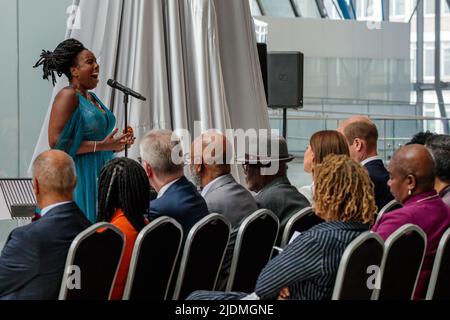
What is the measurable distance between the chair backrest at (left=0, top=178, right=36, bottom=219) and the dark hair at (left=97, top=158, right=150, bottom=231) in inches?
36.5

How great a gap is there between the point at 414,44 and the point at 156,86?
533 inches

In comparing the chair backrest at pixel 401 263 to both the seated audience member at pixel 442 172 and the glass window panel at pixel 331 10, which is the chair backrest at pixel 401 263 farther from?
the glass window panel at pixel 331 10

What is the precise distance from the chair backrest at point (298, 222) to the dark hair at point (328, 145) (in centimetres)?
50

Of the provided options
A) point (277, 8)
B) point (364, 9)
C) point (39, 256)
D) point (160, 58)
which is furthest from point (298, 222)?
point (364, 9)

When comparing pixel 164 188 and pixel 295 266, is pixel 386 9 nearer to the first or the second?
pixel 164 188

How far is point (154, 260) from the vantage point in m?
3.28

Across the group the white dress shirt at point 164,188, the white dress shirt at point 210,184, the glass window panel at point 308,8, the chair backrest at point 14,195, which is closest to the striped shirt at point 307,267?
the white dress shirt at point 164,188

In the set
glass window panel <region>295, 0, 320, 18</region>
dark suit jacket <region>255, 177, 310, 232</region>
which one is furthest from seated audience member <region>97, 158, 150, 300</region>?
glass window panel <region>295, 0, 320, 18</region>

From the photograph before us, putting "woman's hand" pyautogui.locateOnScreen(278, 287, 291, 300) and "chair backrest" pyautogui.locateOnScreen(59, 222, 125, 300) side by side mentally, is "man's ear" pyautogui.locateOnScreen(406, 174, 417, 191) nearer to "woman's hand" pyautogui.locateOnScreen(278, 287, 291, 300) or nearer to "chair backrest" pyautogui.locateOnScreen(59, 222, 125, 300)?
"woman's hand" pyautogui.locateOnScreen(278, 287, 291, 300)

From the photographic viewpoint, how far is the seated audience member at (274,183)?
4242 millimetres

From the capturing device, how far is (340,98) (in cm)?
1634

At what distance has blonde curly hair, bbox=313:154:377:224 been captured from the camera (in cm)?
301

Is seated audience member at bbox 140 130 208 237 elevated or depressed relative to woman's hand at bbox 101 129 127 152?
depressed
